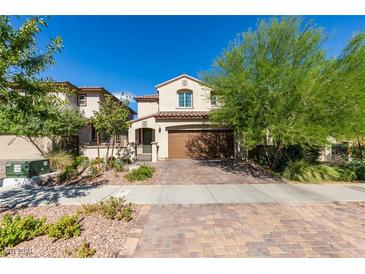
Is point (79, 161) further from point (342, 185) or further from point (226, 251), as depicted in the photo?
point (342, 185)

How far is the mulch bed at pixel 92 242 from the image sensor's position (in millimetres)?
3256

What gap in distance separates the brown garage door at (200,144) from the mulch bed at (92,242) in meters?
10.8

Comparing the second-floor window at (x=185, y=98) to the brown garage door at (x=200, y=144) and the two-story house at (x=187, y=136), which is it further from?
the brown garage door at (x=200, y=144)

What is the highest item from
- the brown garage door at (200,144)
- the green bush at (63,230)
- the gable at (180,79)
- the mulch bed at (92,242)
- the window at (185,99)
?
the gable at (180,79)

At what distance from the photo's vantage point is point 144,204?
584 cm

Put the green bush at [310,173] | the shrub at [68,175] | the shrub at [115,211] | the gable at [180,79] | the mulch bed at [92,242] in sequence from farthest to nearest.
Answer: the gable at [180,79], the shrub at [68,175], the green bush at [310,173], the shrub at [115,211], the mulch bed at [92,242]

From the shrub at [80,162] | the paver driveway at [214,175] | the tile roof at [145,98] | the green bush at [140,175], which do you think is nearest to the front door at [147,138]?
the tile roof at [145,98]

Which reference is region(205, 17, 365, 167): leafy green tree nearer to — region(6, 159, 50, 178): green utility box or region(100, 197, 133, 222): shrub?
region(100, 197, 133, 222): shrub

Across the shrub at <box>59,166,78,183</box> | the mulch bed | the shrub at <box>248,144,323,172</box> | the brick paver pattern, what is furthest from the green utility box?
the shrub at <box>248,144,323,172</box>

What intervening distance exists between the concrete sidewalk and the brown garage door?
7.39 meters

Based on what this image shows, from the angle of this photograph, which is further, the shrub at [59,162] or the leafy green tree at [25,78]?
the shrub at [59,162]

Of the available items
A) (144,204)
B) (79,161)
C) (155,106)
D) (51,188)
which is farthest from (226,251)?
(155,106)

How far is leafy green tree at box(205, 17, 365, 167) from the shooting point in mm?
7827

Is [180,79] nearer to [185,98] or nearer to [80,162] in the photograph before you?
[185,98]
